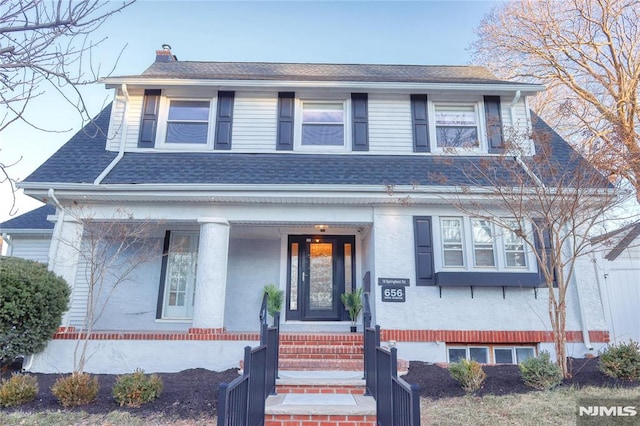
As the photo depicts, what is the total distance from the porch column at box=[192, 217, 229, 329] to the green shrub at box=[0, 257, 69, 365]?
2159 millimetres

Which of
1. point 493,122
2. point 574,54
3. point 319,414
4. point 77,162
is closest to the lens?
point 319,414

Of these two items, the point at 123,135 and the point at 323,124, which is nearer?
the point at 123,135

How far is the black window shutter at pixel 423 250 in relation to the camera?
6.86 m

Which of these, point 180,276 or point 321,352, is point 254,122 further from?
point 321,352

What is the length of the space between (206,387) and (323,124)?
225 inches

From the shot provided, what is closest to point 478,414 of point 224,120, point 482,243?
point 482,243

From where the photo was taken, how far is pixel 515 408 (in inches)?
161

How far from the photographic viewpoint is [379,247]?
6.95 m

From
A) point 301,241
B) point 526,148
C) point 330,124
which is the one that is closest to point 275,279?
point 301,241

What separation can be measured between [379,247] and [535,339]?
309 centimetres

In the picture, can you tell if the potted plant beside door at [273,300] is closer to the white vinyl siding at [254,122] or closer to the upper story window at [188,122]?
the white vinyl siding at [254,122]

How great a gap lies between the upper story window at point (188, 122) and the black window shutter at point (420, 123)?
4.51 meters

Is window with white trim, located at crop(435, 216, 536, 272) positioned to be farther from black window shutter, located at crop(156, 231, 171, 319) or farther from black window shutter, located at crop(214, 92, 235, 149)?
black window shutter, located at crop(156, 231, 171, 319)

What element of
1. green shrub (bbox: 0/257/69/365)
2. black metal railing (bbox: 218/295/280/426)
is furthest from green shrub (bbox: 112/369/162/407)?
green shrub (bbox: 0/257/69/365)
